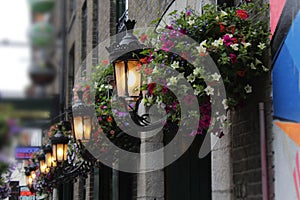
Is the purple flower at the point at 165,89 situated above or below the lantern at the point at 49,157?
above

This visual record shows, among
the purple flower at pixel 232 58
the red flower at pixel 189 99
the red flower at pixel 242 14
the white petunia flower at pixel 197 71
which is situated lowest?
the red flower at pixel 189 99

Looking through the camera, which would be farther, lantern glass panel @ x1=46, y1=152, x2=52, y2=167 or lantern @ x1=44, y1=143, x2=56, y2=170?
lantern glass panel @ x1=46, y1=152, x2=52, y2=167

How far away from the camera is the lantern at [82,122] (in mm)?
8148

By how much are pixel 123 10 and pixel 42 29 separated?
10381 millimetres

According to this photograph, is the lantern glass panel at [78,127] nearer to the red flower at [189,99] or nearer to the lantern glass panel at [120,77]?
the lantern glass panel at [120,77]

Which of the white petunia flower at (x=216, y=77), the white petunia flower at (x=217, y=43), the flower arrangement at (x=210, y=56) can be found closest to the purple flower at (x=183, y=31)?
the flower arrangement at (x=210, y=56)

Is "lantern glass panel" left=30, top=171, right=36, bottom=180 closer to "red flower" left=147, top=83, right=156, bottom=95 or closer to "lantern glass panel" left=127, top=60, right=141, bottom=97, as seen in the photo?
"lantern glass panel" left=127, top=60, right=141, bottom=97

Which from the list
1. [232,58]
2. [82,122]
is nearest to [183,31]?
[232,58]

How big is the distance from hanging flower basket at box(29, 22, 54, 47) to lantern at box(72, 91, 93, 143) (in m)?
5.39

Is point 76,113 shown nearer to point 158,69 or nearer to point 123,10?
point 158,69

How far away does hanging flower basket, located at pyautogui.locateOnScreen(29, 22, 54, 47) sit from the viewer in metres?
2.71

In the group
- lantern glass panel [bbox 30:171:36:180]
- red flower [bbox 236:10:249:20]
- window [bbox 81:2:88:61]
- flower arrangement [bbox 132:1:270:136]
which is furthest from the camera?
window [bbox 81:2:88:61]

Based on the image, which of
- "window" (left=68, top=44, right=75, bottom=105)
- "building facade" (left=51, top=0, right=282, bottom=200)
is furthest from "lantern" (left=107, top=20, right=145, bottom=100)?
"window" (left=68, top=44, right=75, bottom=105)

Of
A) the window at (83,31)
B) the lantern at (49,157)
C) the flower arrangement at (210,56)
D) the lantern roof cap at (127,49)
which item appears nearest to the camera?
the flower arrangement at (210,56)
